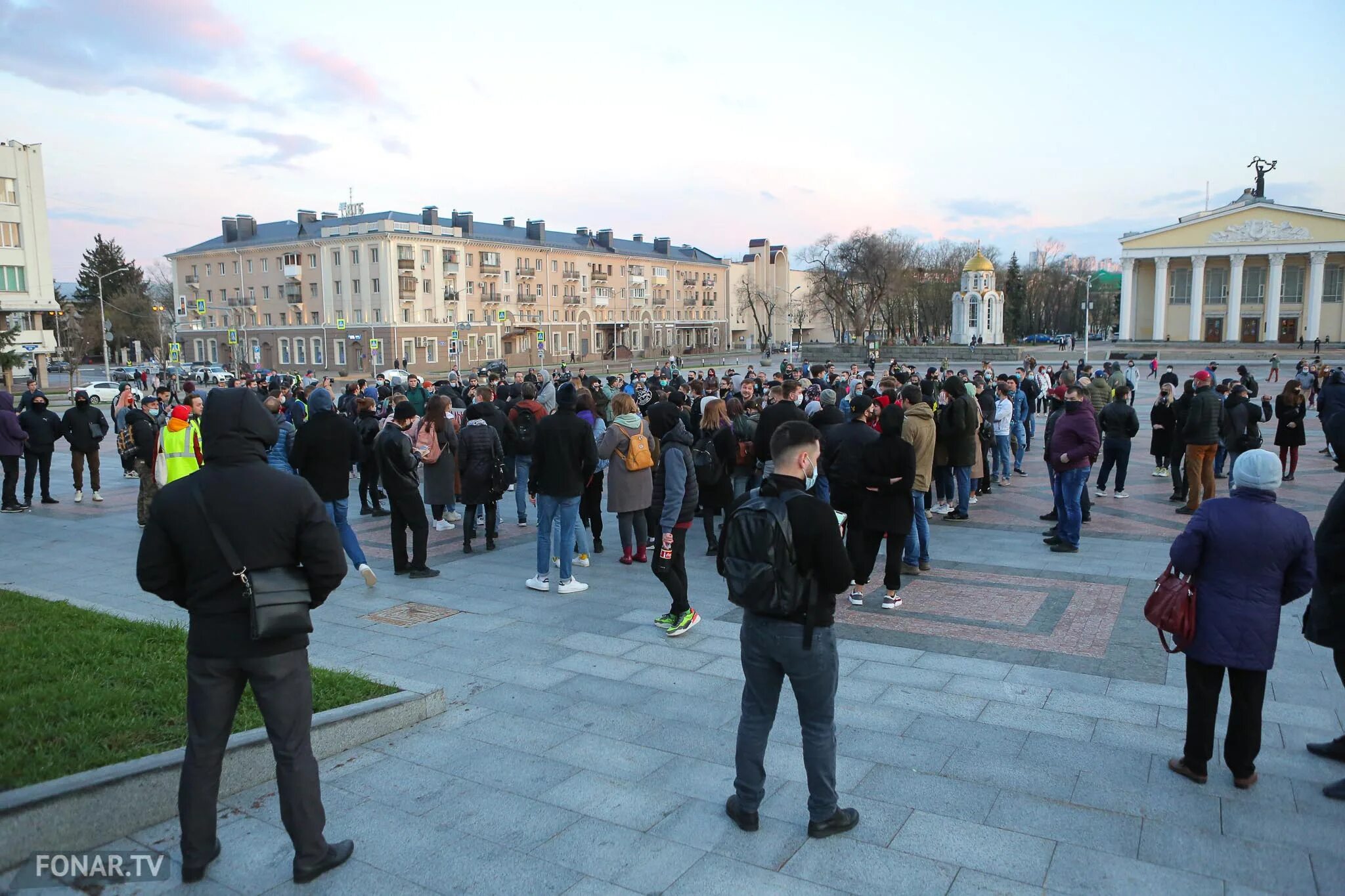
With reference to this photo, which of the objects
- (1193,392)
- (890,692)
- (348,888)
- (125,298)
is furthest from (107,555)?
(125,298)

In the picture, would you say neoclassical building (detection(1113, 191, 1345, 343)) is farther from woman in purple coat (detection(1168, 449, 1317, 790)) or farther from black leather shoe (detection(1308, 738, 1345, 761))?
woman in purple coat (detection(1168, 449, 1317, 790))

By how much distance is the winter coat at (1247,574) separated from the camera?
172 inches

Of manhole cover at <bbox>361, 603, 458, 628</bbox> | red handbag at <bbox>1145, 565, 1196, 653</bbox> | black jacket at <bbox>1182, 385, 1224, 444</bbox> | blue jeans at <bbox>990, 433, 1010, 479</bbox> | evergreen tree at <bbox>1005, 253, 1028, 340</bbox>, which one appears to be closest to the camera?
red handbag at <bbox>1145, 565, 1196, 653</bbox>

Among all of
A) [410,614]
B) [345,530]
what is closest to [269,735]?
[410,614]

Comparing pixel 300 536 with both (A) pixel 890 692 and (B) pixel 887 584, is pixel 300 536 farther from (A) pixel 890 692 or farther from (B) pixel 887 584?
(B) pixel 887 584

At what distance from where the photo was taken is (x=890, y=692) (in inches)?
237

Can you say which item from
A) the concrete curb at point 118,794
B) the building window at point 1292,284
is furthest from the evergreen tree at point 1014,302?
the concrete curb at point 118,794

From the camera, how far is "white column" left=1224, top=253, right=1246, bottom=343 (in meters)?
76.3

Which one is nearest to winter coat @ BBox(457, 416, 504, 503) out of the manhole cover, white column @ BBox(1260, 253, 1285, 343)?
the manhole cover

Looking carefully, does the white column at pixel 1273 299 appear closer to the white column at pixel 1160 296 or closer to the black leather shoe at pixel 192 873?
the white column at pixel 1160 296

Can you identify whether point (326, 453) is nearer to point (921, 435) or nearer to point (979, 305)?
point (921, 435)

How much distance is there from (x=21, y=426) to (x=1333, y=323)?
93.5 m

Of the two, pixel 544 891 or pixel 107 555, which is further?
pixel 107 555

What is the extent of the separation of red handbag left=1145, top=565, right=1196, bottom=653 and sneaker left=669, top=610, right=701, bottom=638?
3.75 metres
